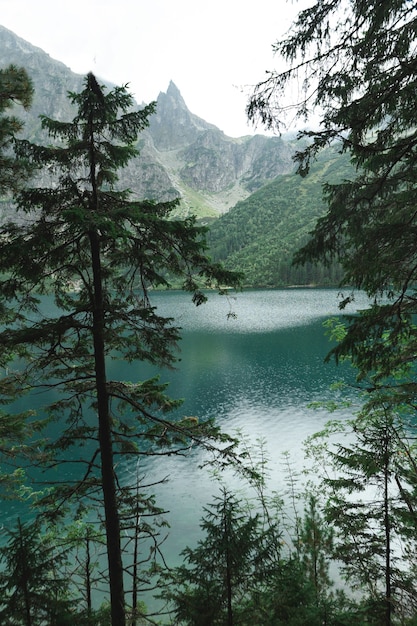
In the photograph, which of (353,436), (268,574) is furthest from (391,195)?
(353,436)

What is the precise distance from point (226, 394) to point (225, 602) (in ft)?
91.5

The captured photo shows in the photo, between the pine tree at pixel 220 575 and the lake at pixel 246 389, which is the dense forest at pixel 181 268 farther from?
the lake at pixel 246 389

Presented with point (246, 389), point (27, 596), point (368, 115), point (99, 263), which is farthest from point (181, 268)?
point (246, 389)

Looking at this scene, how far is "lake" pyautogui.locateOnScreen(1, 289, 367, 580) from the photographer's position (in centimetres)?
1888

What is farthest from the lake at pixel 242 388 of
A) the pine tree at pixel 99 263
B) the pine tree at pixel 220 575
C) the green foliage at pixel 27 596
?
the green foliage at pixel 27 596

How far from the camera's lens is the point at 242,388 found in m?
35.2

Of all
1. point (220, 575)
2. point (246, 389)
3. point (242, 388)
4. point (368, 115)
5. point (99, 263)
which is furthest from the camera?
point (242, 388)

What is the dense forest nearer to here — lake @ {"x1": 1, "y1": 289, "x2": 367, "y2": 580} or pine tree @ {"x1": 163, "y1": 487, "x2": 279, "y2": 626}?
pine tree @ {"x1": 163, "y1": 487, "x2": 279, "y2": 626}

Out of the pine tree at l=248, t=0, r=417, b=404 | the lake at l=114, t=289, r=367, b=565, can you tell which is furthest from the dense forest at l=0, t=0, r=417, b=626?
the lake at l=114, t=289, r=367, b=565

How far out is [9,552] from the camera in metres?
5.11

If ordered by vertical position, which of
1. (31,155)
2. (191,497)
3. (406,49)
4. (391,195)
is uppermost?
(406,49)

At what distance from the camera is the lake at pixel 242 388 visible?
61.9 feet

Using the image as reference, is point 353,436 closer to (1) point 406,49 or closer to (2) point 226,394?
(2) point 226,394

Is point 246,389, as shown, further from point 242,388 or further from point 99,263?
point 99,263
